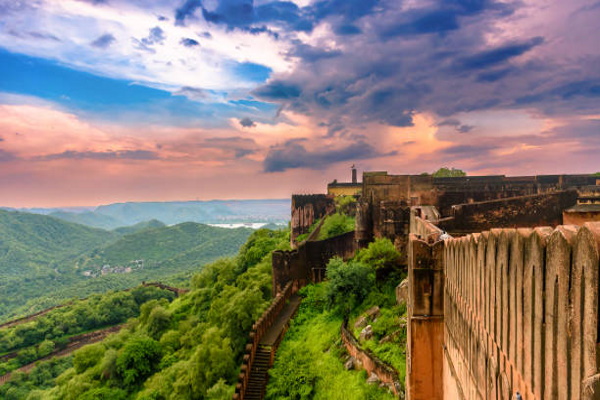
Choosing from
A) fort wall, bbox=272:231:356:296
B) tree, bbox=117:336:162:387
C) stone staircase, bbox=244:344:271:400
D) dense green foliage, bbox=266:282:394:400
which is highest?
fort wall, bbox=272:231:356:296

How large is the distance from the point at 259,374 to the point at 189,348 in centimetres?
1359

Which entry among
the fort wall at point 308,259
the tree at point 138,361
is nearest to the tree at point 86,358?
the tree at point 138,361

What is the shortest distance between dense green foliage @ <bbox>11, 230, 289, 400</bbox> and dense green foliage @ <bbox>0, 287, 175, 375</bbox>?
22958 millimetres

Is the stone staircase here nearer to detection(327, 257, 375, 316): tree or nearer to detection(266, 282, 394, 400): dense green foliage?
detection(266, 282, 394, 400): dense green foliage

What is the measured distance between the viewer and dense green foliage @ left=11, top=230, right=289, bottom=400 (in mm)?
20391

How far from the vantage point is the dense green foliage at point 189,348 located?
2039cm

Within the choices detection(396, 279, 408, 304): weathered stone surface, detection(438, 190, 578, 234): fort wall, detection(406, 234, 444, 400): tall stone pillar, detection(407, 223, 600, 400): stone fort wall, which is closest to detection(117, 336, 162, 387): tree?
detection(396, 279, 408, 304): weathered stone surface

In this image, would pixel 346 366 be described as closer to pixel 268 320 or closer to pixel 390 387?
pixel 390 387

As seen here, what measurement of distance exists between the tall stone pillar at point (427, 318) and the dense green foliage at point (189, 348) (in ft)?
47.1

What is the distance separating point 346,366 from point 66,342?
74.1 meters

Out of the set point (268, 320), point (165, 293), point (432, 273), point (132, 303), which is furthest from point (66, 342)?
point (432, 273)

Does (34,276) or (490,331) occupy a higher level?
(490,331)

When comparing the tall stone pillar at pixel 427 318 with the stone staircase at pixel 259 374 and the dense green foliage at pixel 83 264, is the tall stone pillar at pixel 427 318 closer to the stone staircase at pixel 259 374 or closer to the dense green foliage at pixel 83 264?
the stone staircase at pixel 259 374

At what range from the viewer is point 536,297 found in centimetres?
267
